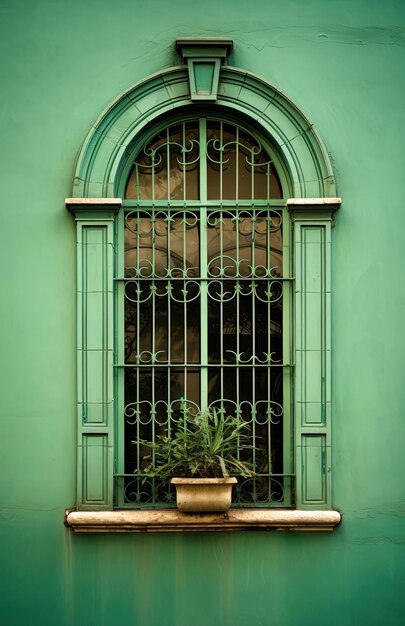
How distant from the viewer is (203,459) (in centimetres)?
596

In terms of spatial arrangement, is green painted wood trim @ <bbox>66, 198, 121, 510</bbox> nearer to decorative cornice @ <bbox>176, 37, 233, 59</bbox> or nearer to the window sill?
the window sill

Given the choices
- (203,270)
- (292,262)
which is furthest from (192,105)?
(292,262)

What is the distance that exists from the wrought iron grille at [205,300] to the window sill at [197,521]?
245 mm

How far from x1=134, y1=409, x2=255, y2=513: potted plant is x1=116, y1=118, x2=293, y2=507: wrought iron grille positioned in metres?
0.12

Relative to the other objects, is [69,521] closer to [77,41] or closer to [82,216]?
[82,216]

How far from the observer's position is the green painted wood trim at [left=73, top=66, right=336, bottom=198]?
6281 mm

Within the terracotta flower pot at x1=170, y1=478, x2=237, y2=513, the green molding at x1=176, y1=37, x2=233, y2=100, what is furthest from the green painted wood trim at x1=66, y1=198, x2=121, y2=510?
the green molding at x1=176, y1=37, x2=233, y2=100

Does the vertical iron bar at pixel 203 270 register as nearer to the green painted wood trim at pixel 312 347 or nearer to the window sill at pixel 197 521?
the green painted wood trim at pixel 312 347

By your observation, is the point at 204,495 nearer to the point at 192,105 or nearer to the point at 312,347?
the point at 312,347

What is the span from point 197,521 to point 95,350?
150 centimetres

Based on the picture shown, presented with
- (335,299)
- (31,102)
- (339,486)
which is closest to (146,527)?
(339,486)

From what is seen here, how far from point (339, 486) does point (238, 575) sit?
1024 mm

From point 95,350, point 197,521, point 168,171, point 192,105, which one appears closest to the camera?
point 197,521

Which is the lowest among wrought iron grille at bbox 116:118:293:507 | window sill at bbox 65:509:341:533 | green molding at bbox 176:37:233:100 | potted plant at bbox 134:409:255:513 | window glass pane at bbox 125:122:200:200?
window sill at bbox 65:509:341:533
